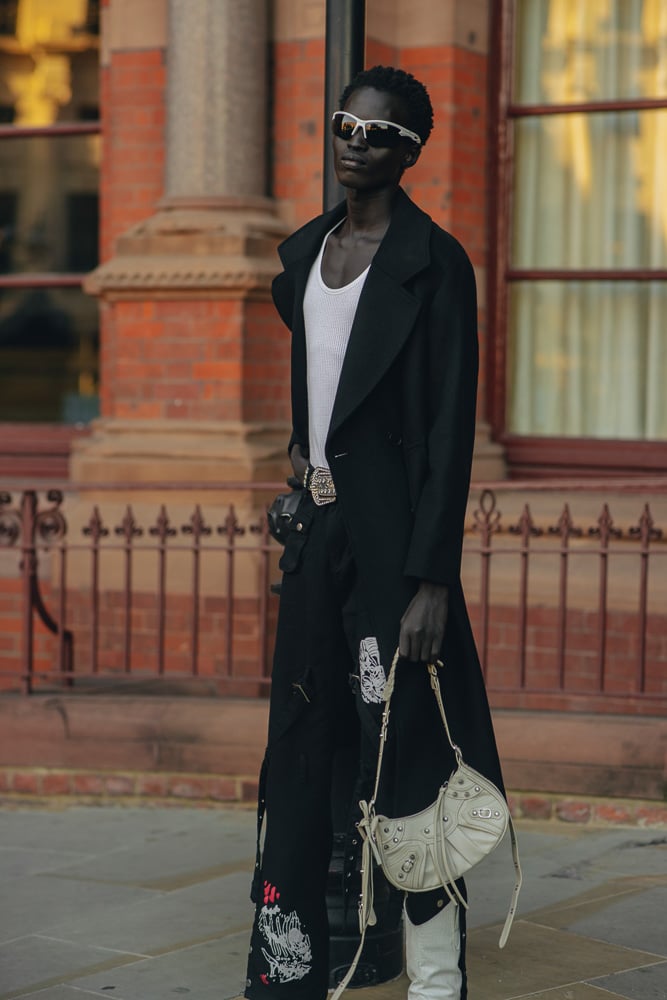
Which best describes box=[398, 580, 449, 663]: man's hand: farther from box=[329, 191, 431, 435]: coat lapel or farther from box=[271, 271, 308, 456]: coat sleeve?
box=[271, 271, 308, 456]: coat sleeve

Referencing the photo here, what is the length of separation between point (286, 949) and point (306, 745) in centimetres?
50

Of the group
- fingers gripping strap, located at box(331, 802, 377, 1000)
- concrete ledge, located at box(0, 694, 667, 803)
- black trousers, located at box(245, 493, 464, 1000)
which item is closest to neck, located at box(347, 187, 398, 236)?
black trousers, located at box(245, 493, 464, 1000)

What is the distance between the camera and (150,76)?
26.4 ft

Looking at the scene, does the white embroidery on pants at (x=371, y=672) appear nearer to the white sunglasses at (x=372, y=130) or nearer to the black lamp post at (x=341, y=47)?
the white sunglasses at (x=372, y=130)

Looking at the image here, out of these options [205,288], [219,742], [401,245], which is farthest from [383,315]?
[205,288]

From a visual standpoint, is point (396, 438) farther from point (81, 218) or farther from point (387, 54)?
point (81, 218)

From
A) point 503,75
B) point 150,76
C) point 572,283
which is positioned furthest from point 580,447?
point 150,76

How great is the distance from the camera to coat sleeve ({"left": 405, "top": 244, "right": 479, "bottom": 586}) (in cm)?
369

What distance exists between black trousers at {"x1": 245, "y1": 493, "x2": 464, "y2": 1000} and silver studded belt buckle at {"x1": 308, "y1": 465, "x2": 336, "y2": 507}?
0.02m

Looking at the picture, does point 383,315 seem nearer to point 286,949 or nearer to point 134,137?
point 286,949

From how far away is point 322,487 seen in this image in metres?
3.89

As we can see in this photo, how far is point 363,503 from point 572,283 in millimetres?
4957

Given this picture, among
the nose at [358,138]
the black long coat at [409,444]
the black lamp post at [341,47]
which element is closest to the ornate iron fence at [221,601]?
the black lamp post at [341,47]

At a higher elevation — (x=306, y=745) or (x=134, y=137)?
(x=134, y=137)
